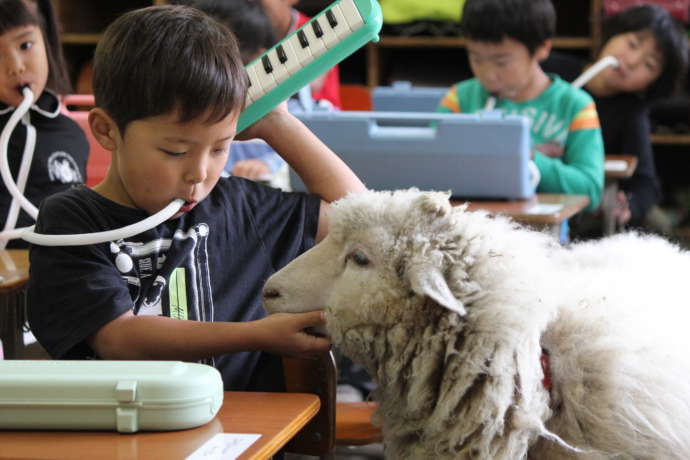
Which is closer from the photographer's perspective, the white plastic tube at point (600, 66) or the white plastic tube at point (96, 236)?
the white plastic tube at point (96, 236)

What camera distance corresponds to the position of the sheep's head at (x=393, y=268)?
1.04m

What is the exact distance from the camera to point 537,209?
6.33 feet

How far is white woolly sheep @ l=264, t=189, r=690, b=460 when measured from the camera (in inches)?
40.4

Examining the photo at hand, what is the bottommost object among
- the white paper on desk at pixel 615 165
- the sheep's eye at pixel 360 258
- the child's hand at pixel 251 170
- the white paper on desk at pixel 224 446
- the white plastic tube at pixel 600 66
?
the white paper on desk at pixel 615 165

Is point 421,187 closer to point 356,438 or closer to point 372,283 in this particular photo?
point 356,438

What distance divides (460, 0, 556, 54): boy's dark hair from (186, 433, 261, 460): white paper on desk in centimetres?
225

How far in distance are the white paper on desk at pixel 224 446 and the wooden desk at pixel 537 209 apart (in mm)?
979

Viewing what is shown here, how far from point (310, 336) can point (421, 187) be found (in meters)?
0.93

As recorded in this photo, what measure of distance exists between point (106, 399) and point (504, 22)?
231cm

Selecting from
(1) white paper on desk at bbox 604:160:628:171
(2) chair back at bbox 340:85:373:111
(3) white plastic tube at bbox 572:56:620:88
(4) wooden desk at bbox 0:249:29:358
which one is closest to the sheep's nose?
(4) wooden desk at bbox 0:249:29:358

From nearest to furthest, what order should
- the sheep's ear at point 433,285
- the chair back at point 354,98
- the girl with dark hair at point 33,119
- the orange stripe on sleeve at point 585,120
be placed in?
1. the sheep's ear at point 433,285
2. the girl with dark hair at point 33,119
3. the orange stripe on sleeve at point 585,120
4. the chair back at point 354,98

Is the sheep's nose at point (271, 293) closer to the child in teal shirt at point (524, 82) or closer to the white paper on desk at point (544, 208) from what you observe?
the white paper on desk at point (544, 208)

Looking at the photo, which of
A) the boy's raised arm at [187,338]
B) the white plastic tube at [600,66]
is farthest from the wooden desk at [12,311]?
the white plastic tube at [600,66]

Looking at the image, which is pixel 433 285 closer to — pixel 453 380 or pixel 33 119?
pixel 453 380
